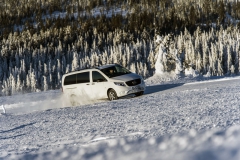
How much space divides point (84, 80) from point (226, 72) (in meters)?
85.0

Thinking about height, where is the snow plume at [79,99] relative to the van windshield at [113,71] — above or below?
below

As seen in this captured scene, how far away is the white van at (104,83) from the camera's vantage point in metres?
15.7

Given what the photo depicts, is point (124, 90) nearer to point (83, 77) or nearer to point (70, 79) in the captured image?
point (83, 77)

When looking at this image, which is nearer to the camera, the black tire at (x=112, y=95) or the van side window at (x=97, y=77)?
the black tire at (x=112, y=95)

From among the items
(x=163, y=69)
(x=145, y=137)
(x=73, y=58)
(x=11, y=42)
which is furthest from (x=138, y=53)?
(x=145, y=137)

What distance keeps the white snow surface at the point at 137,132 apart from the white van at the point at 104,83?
2.70 m

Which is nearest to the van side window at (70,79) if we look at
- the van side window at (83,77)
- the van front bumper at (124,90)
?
the van side window at (83,77)

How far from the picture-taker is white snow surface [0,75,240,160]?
643cm

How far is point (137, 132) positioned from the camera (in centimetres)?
810

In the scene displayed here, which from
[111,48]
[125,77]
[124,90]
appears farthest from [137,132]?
[111,48]

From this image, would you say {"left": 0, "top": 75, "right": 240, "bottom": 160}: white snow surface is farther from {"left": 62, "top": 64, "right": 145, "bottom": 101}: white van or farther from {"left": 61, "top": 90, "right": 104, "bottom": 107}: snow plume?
{"left": 61, "top": 90, "right": 104, "bottom": 107}: snow plume

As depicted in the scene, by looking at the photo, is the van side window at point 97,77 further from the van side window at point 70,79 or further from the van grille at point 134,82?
the van side window at point 70,79

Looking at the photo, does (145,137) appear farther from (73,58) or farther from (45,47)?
(45,47)

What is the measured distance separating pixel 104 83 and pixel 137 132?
8194 millimetres
